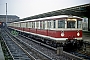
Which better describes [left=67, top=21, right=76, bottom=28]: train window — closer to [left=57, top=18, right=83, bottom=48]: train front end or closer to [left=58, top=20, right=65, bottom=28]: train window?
[left=57, top=18, right=83, bottom=48]: train front end

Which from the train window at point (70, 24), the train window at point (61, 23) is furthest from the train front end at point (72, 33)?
the train window at point (61, 23)

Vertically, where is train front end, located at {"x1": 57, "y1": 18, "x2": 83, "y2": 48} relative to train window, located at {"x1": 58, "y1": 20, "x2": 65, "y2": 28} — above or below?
below

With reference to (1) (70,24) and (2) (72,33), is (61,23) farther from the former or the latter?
(2) (72,33)

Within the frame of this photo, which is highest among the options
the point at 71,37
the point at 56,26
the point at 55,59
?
the point at 56,26

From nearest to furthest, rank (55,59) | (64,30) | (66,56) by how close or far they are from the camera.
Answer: (55,59) < (66,56) < (64,30)

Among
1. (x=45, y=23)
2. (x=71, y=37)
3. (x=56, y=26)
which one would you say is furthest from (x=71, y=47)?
(x=45, y=23)

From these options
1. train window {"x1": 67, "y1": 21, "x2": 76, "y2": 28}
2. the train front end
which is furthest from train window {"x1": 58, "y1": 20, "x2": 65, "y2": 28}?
train window {"x1": 67, "y1": 21, "x2": 76, "y2": 28}

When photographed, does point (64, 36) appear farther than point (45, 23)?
No

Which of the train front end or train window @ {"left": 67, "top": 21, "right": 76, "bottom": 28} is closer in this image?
the train front end

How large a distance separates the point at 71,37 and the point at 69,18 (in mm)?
1637

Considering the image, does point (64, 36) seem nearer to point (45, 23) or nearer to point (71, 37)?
point (71, 37)

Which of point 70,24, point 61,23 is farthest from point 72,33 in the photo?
point 61,23

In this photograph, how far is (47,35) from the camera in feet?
55.5

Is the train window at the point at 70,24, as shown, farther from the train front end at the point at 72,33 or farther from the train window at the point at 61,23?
the train window at the point at 61,23
